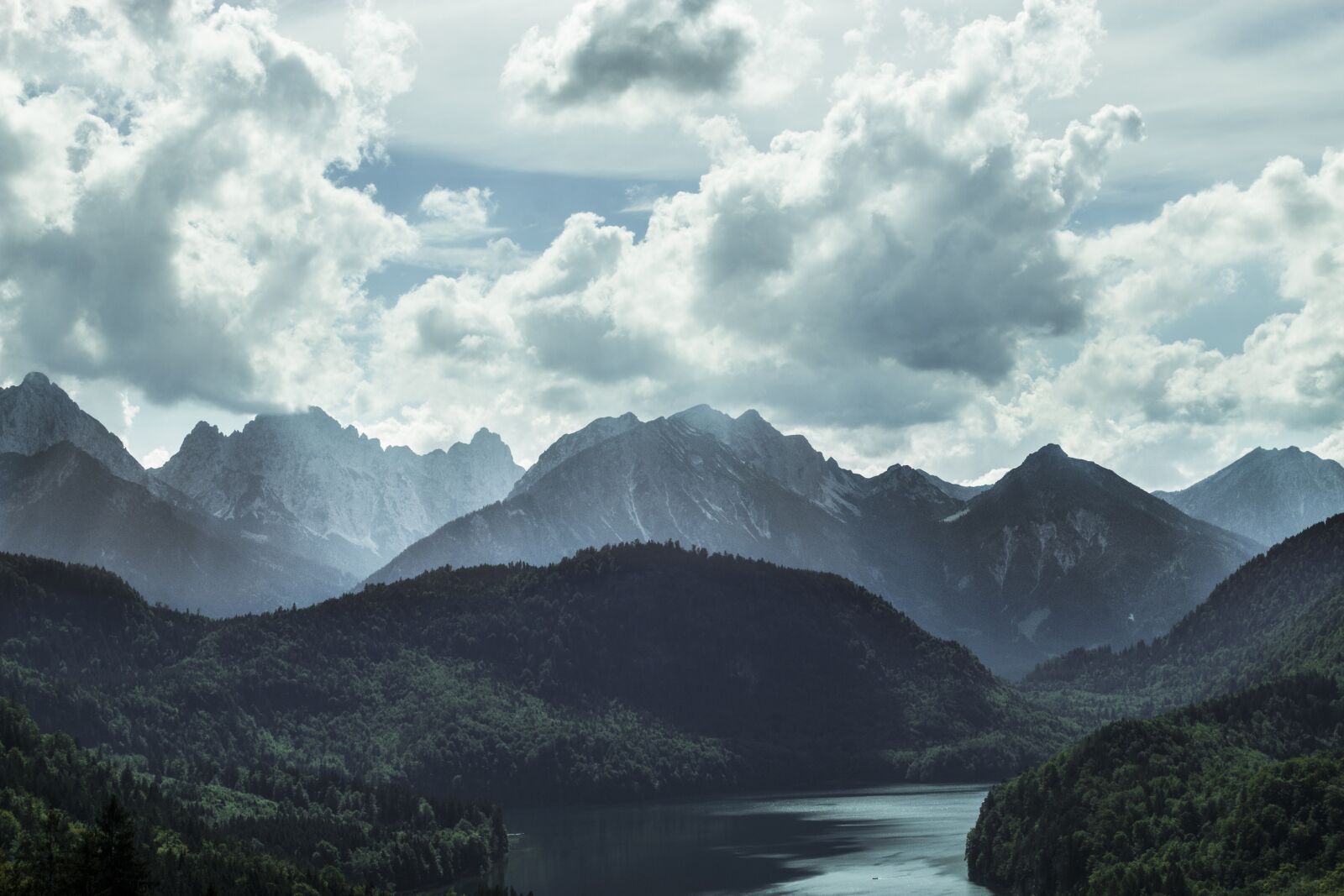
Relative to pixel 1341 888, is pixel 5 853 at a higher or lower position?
higher

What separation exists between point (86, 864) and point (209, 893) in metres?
11.6

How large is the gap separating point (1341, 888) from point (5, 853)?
172 meters

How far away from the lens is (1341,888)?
198750 millimetres

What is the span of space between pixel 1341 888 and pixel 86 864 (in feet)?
510

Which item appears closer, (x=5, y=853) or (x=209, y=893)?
(x=209, y=893)

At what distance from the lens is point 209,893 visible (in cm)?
13612

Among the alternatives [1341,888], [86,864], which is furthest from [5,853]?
[1341,888]

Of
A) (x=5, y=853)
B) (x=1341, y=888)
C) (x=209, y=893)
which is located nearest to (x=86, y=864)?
(x=209, y=893)

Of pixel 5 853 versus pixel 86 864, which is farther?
pixel 5 853

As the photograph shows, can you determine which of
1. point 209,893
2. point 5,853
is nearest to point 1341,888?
point 209,893

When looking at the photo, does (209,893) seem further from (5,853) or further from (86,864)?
(5,853)

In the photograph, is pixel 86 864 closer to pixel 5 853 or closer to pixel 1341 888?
pixel 5 853

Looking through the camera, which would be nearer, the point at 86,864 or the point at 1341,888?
the point at 86,864

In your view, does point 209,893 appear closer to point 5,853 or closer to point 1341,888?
point 5,853
